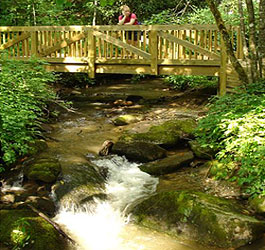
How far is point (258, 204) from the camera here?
228 inches

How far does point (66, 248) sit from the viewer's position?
5.19 meters

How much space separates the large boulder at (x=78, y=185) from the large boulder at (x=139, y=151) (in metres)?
0.87

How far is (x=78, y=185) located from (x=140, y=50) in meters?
5.34

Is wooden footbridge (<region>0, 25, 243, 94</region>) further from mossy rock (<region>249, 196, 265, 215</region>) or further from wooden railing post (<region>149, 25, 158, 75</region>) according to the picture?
mossy rock (<region>249, 196, 265, 215</region>)

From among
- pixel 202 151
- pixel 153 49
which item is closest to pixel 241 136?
pixel 202 151

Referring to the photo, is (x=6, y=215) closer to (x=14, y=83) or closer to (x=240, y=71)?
(x=14, y=83)

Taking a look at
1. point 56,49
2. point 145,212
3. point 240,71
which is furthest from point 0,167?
point 56,49

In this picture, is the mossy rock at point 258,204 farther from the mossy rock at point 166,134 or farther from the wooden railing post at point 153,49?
the wooden railing post at point 153,49

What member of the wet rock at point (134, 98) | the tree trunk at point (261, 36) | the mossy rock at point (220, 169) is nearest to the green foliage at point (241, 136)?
the mossy rock at point (220, 169)

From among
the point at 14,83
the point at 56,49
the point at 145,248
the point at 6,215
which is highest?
the point at 56,49

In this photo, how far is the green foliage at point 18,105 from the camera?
6.60 metres

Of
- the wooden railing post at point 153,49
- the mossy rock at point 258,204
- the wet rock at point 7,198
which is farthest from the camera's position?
the wooden railing post at point 153,49

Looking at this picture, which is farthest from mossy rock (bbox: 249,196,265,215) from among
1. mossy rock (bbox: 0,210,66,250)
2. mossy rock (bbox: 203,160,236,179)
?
mossy rock (bbox: 0,210,66,250)

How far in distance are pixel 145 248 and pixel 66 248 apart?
1060 mm
